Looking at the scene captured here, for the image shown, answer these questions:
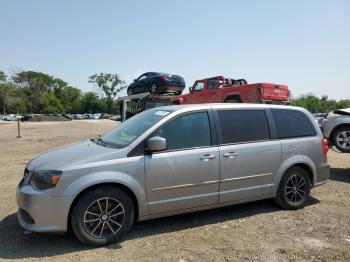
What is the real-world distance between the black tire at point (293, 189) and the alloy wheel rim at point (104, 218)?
272 cm

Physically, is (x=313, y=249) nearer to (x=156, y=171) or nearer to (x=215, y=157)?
(x=215, y=157)

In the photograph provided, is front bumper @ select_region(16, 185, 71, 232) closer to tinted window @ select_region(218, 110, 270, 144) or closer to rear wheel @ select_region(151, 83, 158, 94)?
tinted window @ select_region(218, 110, 270, 144)

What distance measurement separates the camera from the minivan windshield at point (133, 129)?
198 inches

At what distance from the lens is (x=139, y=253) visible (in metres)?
4.37

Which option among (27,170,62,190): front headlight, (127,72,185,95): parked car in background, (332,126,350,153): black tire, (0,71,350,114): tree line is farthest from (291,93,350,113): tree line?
(27,170,62,190): front headlight

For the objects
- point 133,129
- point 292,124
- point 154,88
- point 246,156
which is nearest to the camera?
point 133,129

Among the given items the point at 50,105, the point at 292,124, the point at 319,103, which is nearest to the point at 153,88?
the point at 292,124

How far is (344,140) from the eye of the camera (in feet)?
30.0

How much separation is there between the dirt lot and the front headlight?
0.79 metres

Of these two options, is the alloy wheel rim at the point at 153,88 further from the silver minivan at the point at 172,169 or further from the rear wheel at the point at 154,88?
the silver minivan at the point at 172,169

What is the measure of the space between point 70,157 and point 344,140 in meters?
7.16

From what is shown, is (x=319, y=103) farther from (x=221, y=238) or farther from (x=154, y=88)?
(x=221, y=238)

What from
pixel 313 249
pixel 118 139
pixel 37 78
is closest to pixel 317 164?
pixel 313 249

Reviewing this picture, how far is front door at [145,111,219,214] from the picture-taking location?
4836mm
